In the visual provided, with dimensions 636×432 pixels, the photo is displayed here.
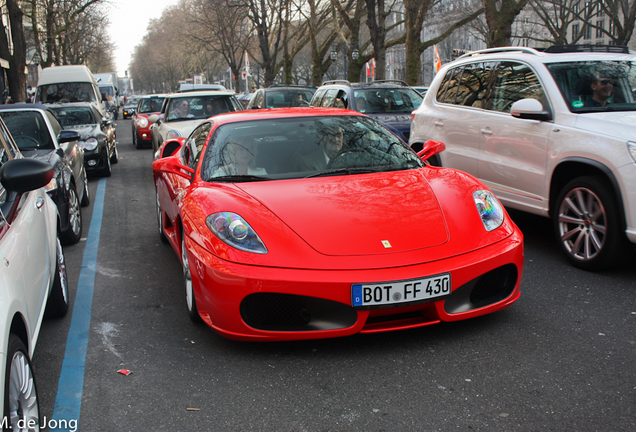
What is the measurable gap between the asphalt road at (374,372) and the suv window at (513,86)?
194 centimetres

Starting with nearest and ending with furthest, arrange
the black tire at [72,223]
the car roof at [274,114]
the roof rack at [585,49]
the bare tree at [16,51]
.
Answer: the car roof at [274,114], the roof rack at [585,49], the black tire at [72,223], the bare tree at [16,51]

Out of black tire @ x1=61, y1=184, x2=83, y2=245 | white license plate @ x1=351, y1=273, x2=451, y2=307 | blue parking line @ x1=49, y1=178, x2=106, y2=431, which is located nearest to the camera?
blue parking line @ x1=49, y1=178, x2=106, y2=431

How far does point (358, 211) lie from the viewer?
3750 mm

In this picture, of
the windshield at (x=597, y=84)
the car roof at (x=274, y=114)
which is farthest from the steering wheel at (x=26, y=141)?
the windshield at (x=597, y=84)

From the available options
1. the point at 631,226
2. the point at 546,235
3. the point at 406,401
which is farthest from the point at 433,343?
the point at 546,235

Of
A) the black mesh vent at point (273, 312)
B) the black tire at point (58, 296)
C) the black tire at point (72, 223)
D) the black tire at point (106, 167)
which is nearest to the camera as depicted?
the black mesh vent at point (273, 312)

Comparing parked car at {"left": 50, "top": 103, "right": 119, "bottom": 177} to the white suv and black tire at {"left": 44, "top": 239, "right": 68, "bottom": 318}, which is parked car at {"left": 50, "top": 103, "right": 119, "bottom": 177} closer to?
the white suv

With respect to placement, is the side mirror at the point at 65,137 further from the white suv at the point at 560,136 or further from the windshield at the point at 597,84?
the windshield at the point at 597,84

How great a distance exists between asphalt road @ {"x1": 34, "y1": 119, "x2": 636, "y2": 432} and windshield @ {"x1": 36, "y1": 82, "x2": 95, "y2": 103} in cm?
1929

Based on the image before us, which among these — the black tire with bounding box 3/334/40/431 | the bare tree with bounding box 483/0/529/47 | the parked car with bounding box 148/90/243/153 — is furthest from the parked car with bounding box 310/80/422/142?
the black tire with bounding box 3/334/40/431

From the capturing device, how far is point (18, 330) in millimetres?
2496

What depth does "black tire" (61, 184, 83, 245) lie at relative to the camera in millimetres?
6434

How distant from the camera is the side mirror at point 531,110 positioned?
5.36 m

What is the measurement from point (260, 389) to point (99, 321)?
5.29 feet
